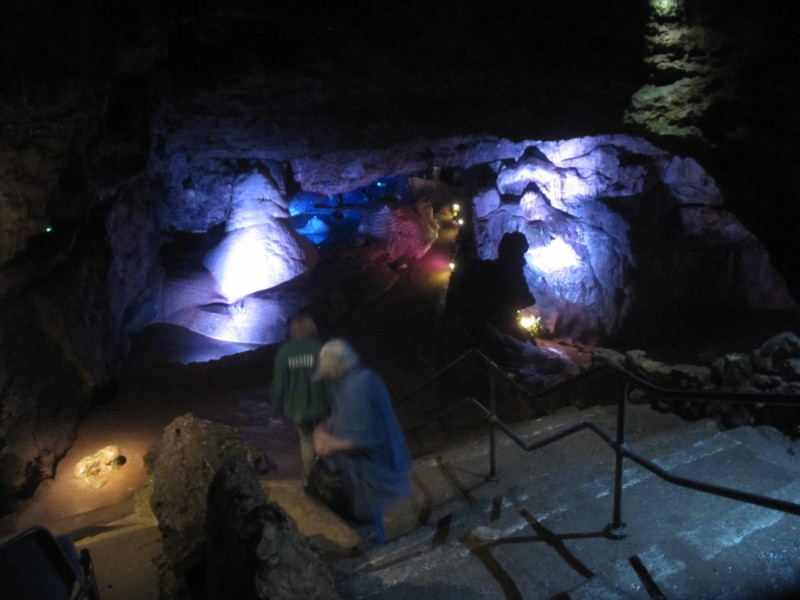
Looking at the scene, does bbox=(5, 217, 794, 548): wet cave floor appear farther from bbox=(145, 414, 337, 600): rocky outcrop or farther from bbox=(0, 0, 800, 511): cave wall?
bbox=(145, 414, 337, 600): rocky outcrop

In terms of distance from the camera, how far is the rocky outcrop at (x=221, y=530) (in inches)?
87.0

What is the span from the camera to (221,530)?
112 inches

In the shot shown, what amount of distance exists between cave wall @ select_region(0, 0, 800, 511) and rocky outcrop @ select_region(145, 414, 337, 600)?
11.6 ft

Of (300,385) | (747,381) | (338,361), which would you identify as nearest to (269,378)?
(300,385)

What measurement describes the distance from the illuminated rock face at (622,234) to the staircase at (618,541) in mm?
10207

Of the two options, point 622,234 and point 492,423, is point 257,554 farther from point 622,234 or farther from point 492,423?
point 622,234

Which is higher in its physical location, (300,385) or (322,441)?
(300,385)

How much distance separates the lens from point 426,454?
263 inches

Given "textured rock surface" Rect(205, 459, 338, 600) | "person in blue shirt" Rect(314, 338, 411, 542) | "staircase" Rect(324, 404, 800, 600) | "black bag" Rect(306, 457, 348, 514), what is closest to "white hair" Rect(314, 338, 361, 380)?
"person in blue shirt" Rect(314, 338, 411, 542)

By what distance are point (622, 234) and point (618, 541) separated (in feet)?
40.2

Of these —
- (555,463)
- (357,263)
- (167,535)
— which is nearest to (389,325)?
(357,263)

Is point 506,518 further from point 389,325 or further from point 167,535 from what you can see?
point 389,325

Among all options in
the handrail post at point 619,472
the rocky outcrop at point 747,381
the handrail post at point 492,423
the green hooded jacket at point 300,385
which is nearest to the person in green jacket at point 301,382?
the green hooded jacket at point 300,385

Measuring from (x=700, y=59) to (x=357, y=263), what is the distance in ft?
37.1
